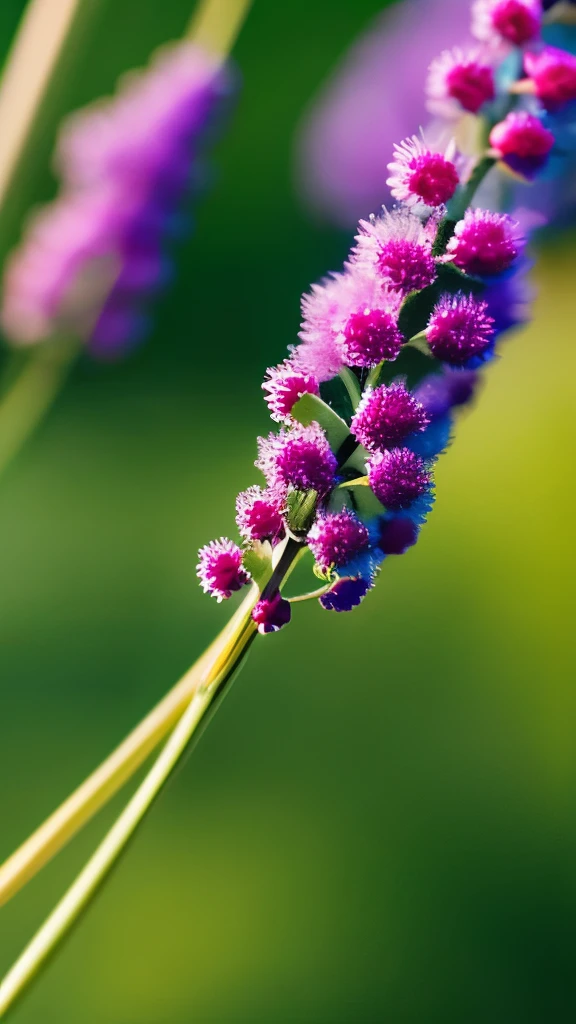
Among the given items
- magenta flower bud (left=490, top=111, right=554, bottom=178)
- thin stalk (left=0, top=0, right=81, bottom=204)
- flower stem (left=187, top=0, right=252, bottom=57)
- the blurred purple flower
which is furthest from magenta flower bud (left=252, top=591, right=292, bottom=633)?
the blurred purple flower

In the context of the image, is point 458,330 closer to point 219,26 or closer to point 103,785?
A: point 103,785

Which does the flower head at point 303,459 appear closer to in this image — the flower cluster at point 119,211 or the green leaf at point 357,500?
the green leaf at point 357,500

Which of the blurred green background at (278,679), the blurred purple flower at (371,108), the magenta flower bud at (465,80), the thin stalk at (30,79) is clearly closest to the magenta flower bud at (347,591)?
the magenta flower bud at (465,80)

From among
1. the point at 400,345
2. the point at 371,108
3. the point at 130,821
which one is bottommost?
the point at 130,821

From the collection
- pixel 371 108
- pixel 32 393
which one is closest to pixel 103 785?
pixel 32 393

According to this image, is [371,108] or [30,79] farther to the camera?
[371,108]

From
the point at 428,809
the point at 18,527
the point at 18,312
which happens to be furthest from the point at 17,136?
the point at 428,809
